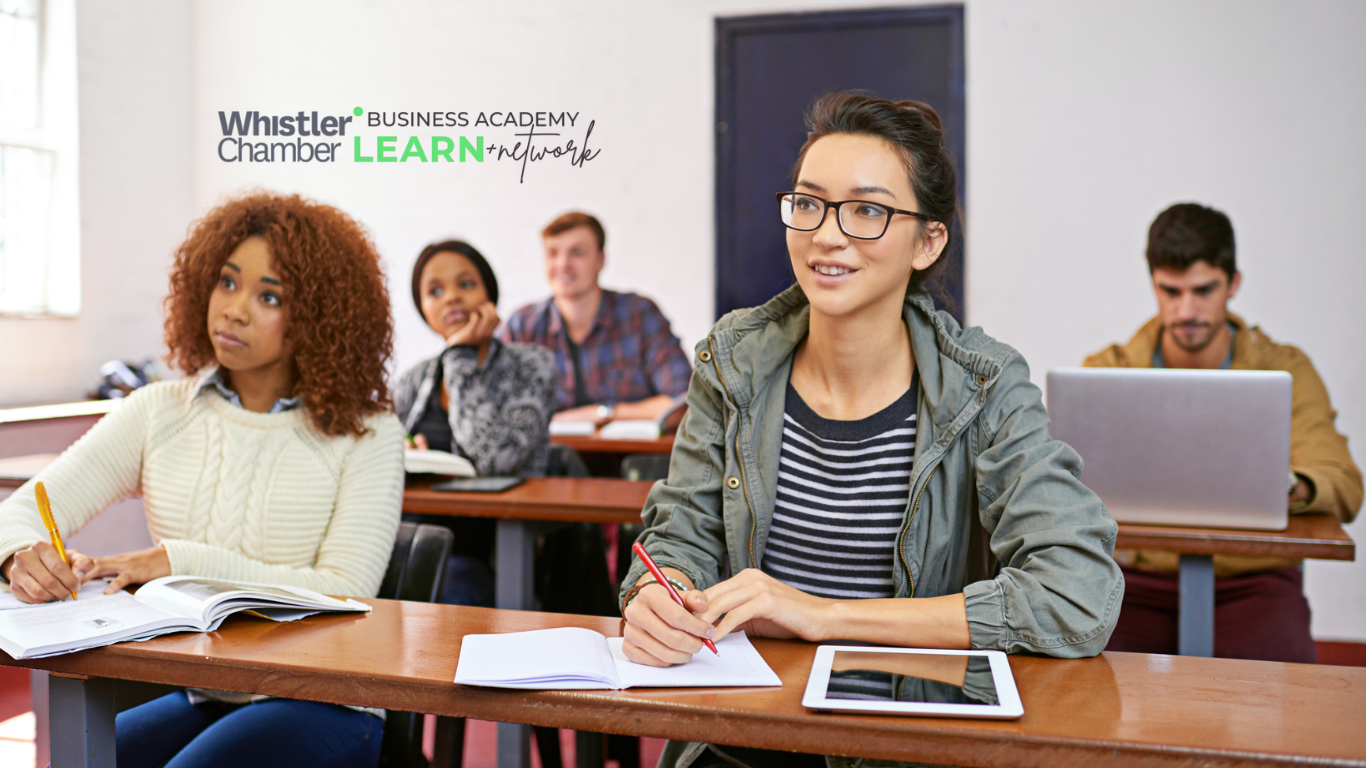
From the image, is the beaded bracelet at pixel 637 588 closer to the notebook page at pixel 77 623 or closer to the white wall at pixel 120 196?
the notebook page at pixel 77 623

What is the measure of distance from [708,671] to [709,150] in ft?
13.5

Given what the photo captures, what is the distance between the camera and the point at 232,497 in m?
1.61

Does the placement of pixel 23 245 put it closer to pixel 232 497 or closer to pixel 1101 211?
pixel 232 497

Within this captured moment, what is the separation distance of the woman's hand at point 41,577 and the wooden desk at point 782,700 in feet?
0.44

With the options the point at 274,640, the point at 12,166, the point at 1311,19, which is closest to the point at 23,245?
the point at 12,166

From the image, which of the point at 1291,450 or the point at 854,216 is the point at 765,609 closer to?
the point at 854,216

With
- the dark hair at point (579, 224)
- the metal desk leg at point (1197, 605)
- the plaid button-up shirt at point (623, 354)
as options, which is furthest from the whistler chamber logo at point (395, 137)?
the dark hair at point (579, 224)

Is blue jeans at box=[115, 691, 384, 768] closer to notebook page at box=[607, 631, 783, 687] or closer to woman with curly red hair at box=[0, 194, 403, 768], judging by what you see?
woman with curly red hair at box=[0, 194, 403, 768]

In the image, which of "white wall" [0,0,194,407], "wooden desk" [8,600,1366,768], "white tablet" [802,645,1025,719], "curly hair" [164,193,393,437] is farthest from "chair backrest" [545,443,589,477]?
"white wall" [0,0,194,407]

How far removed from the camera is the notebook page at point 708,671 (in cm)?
99

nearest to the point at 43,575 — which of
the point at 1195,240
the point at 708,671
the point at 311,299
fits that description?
the point at 311,299

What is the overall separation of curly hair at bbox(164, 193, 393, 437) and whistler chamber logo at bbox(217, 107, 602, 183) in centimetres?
31

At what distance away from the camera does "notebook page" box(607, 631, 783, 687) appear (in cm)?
99

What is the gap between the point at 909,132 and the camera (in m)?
1.37
